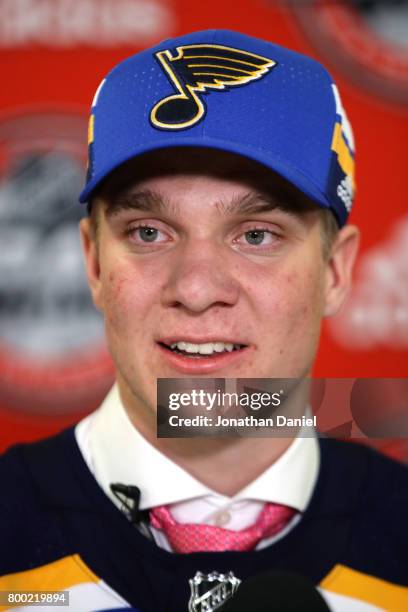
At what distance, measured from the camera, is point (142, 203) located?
0.92m

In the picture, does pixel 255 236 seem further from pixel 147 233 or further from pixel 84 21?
pixel 84 21

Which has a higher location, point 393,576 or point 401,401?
point 401,401

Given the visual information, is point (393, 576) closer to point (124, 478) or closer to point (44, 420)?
point (124, 478)

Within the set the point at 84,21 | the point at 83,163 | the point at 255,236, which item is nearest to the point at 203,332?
the point at 255,236

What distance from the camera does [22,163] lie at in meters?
1.60

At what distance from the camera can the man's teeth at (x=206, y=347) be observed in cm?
89

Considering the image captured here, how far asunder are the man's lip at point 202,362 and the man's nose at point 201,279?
0.19ft

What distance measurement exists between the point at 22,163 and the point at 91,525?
0.86 meters

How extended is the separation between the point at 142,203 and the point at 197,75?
154 mm

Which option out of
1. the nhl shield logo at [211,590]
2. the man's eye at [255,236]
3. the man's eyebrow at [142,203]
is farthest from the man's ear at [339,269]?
the nhl shield logo at [211,590]

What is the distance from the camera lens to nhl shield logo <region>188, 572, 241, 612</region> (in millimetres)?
905

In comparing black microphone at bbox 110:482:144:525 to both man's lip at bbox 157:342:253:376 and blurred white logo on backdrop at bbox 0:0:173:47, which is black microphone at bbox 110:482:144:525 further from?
blurred white logo on backdrop at bbox 0:0:173:47

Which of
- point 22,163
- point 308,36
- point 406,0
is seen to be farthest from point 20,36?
point 406,0

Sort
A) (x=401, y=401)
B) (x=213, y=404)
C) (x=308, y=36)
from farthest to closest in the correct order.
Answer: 1. (x=308, y=36)
2. (x=401, y=401)
3. (x=213, y=404)
